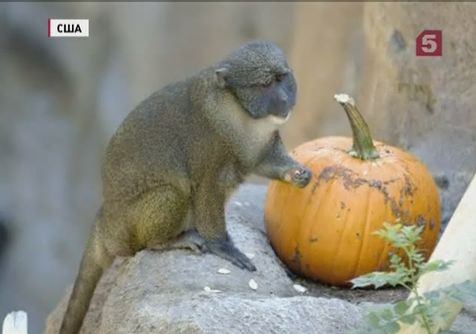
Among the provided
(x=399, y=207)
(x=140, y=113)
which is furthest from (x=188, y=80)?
(x=399, y=207)

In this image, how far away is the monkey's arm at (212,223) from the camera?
14.9 feet

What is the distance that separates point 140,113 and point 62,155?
3287mm

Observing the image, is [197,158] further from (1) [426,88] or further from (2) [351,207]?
(1) [426,88]

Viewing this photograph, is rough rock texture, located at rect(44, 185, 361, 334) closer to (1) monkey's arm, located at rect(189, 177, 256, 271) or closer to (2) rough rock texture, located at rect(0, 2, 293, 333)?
(1) monkey's arm, located at rect(189, 177, 256, 271)

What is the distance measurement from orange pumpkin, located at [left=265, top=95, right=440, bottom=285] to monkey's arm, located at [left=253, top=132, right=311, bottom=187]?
1.8 inches

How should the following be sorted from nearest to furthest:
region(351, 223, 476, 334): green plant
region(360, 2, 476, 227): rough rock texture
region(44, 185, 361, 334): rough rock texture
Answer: region(351, 223, 476, 334): green plant
region(44, 185, 361, 334): rough rock texture
region(360, 2, 476, 227): rough rock texture

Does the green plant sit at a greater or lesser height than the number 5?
lesser

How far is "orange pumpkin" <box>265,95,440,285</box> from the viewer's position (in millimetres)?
4520

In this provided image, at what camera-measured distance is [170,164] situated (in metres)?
4.56

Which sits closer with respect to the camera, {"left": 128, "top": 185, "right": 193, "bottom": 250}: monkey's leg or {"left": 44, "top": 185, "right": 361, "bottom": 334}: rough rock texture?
{"left": 44, "top": 185, "right": 361, "bottom": 334}: rough rock texture

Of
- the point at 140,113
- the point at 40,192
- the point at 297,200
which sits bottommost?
the point at 40,192

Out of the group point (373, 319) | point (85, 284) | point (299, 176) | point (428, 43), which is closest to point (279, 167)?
point (299, 176)

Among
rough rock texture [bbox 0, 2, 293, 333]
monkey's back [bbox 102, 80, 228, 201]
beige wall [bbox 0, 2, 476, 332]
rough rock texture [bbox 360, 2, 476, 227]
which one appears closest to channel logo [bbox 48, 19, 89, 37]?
monkey's back [bbox 102, 80, 228, 201]

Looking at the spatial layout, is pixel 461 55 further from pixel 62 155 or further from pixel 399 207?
pixel 62 155
